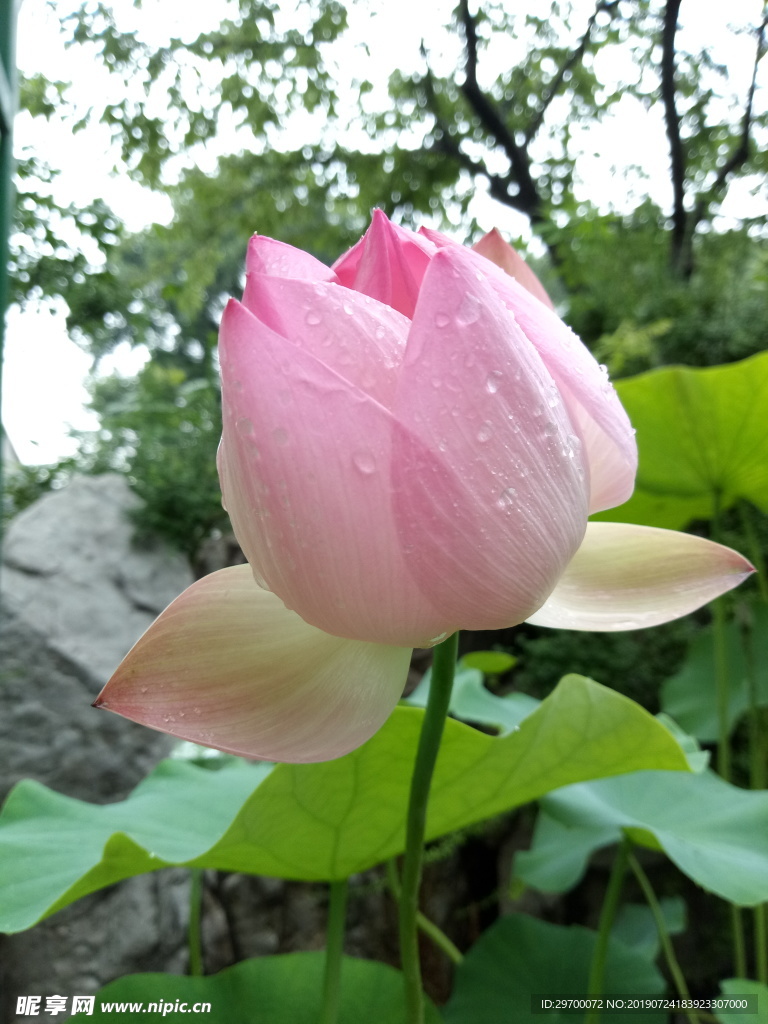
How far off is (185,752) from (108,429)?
1.78m

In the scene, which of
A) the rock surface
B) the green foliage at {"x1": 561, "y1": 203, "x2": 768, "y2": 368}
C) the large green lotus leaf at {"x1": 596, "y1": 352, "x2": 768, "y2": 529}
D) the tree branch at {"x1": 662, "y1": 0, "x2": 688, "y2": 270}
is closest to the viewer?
the large green lotus leaf at {"x1": 596, "y1": 352, "x2": 768, "y2": 529}

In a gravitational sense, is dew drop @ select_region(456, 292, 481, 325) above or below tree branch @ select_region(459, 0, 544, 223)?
below

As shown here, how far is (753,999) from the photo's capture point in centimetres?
34

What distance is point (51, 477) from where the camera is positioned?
2109 mm

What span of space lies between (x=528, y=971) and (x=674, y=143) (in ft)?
6.98

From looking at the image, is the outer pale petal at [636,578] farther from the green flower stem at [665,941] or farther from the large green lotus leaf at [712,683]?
the large green lotus leaf at [712,683]

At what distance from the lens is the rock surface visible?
3.56 feet

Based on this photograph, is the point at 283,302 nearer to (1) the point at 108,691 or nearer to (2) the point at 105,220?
(1) the point at 108,691

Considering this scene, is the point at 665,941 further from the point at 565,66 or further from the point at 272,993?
the point at 565,66

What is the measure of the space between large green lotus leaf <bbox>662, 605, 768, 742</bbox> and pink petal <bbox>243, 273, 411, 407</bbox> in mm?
788

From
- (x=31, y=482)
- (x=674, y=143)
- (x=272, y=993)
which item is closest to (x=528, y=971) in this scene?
(x=272, y=993)

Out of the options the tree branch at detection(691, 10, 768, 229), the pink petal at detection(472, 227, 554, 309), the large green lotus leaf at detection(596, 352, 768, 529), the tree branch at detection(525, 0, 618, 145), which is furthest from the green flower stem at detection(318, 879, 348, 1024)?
the tree branch at detection(525, 0, 618, 145)

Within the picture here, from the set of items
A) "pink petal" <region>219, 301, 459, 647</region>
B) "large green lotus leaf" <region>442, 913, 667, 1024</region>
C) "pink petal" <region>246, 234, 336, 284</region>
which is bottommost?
"large green lotus leaf" <region>442, 913, 667, 1024</region>

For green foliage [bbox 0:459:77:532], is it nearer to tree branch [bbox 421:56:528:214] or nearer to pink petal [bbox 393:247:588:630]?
tree branch [bbox 421:56:528:214]
